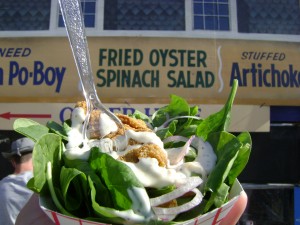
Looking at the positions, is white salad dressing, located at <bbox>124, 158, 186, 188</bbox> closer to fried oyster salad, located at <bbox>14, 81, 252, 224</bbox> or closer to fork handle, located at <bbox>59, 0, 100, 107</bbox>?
fried oyster salad, located at <bbox>14, 81, 252, 224</bbox>

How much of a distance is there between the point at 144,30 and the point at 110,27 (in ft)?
1.26

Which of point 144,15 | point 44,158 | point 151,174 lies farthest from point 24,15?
point 151,174

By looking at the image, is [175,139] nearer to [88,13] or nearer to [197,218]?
[197,218]

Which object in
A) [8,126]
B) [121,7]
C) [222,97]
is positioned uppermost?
[121,7]

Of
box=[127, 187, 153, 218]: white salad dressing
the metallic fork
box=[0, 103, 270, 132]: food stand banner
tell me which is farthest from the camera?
box=[0, 103, 270, 132]: food stand banner

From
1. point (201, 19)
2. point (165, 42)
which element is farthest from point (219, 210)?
point (201, 19)

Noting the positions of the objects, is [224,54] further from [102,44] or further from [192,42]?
[102,44]

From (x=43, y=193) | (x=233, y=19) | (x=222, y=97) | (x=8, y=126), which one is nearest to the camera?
(x=43, y=193)

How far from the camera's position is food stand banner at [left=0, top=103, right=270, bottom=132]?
406 cm

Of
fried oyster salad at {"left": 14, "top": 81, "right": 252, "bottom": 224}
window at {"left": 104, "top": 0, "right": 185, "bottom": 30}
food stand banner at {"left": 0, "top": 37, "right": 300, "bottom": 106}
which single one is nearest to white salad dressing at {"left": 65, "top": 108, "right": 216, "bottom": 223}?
fried oyster salad at {"left": 14, "top": 81, "right": 252, "bottom": 224}

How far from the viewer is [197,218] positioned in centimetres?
Result: 104

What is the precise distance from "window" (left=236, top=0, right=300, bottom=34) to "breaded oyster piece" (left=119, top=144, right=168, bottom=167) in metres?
3.94

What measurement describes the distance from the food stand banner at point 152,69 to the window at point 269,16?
0.29 metres

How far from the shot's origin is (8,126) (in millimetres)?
4102
